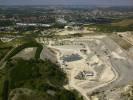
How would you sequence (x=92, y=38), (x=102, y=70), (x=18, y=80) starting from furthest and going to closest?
1. (x=92, y=38)
2. (x=102, y=70)
3. (x=18, y=80)

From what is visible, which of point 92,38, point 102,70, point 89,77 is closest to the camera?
point 89,77

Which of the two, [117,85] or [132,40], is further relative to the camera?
[132,40]

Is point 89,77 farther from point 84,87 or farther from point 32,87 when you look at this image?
point 32,87

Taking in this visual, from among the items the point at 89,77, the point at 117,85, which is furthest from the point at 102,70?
the point at 117,85

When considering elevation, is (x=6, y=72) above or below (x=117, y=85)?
Result: above

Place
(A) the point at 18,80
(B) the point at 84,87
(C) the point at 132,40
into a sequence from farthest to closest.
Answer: (C) the point at 132,40, (B) the point at 84,87, (A) the point at 18,80

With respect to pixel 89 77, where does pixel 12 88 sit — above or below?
above

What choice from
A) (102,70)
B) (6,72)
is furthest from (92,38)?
(6,72)

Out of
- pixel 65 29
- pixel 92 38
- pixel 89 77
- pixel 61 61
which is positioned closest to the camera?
pixel 89 77

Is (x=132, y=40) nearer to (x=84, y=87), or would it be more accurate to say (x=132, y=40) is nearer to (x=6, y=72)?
(x=84, y=87)
